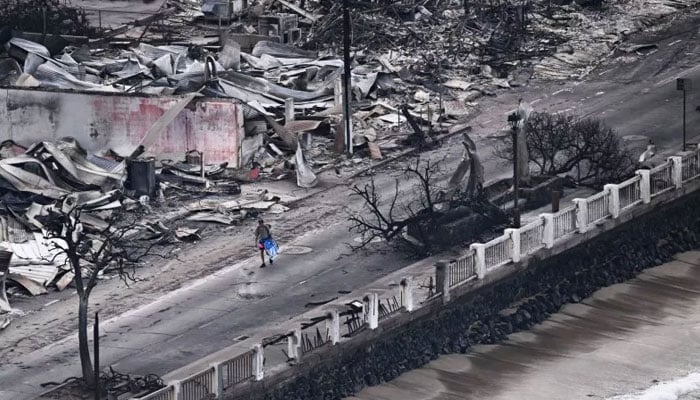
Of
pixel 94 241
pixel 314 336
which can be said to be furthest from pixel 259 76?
pixel 314 336

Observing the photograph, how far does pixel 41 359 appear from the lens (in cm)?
3528

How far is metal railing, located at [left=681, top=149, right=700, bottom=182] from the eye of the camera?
47.6m

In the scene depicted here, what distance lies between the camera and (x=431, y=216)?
137ft

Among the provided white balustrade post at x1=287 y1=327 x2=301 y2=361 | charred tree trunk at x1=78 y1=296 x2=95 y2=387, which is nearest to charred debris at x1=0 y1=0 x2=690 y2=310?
charred tree trunk at x1=78 y1=296 x2=95 y2=387

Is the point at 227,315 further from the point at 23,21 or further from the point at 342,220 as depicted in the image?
the point at 23,21

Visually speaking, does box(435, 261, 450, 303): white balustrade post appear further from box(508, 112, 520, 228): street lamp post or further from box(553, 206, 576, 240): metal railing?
box(553, 206, 576, 240): metal railing

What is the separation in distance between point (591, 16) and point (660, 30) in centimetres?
237

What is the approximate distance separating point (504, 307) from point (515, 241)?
1435 mm

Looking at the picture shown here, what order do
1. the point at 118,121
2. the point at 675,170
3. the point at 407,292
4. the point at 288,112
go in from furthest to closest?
the point at 288,112, the point at 118,121, the point at 675,170, the point at 407,292

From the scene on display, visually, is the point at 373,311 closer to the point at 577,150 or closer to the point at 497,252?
the point at 497,252

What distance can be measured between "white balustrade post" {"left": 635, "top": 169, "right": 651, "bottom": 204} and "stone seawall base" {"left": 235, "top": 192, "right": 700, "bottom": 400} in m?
0.51

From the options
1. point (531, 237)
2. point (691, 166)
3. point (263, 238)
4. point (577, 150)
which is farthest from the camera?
point (691, 166)

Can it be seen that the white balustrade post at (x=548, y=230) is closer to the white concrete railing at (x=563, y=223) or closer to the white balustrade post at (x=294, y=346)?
the white concrete railing at (x=563, y=223)

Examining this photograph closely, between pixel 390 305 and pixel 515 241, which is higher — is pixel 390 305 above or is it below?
below
